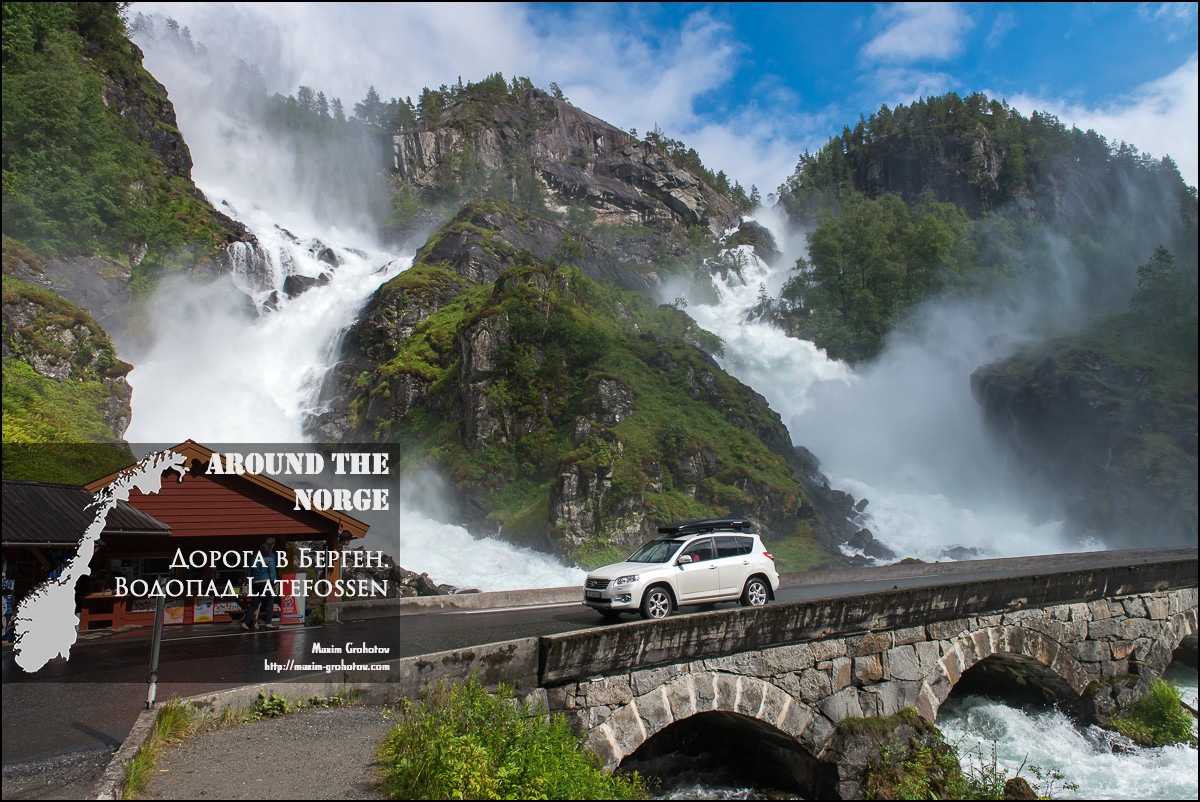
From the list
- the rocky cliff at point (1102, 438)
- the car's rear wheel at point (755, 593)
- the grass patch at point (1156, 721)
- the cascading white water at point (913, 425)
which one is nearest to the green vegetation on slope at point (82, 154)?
the car's rear wheel at point (755, 593)

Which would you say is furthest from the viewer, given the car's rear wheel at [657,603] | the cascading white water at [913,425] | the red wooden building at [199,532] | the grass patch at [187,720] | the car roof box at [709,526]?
the cascading white water at [913,425]

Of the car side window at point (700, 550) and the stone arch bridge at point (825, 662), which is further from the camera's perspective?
the car side window at point (700, 550)

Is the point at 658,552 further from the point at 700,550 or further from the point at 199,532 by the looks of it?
the point at 199,532

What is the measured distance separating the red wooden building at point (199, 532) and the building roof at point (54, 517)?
3778 mm

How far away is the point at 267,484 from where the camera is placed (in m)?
15.2

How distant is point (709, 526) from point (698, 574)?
1831mm

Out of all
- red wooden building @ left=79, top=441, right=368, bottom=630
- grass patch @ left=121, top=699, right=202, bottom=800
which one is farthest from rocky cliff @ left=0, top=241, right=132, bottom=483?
grass patch @ left=121, top=699, right=202, bottom=800

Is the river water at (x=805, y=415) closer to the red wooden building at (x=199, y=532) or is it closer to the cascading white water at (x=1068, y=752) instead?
the cascading white water at (x=1068, y=752)

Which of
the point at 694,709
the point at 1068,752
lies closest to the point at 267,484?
the point at 694,709

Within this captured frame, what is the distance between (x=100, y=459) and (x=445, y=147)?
280ft

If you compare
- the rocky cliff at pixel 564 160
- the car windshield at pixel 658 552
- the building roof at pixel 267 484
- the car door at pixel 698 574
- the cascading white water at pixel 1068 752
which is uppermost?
the rocky cliff at pixel 564 160

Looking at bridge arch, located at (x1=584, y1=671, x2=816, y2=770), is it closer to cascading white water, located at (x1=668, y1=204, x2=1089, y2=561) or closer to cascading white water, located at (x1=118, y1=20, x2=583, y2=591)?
cascading white water, located at (x1=118, y1=20, x2=583, y2=591)

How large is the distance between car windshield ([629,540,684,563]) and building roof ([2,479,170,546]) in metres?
7.59

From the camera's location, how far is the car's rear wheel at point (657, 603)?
1157 cm
